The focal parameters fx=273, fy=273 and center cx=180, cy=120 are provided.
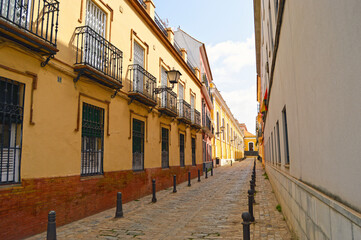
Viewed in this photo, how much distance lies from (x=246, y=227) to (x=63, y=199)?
4.99m

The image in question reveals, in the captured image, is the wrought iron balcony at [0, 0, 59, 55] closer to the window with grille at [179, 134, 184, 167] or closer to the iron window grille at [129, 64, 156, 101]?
the iron window grille at [129, 64, 156, 101]

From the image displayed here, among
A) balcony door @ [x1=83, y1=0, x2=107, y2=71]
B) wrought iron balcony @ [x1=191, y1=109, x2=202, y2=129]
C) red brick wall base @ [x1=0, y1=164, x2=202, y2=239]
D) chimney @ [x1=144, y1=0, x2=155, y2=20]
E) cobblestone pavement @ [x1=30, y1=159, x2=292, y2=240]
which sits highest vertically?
chimney @ [x1=144, y1=0, x2=155, y2=20]

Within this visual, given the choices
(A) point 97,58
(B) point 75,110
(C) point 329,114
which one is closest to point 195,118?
(A) point 97,58

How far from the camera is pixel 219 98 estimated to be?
131ft

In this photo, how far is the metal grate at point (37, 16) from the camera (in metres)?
5.99

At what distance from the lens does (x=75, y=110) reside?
25.4 feet

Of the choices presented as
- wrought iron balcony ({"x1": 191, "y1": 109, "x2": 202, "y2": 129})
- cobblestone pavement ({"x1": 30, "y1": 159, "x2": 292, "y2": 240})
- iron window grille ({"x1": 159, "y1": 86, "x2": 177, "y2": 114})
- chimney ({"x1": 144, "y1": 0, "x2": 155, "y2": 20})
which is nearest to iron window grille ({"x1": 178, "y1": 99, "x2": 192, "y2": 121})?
iron window grille ({"x1": 159, "y1": 86, "x2": 177, "y2": 114})

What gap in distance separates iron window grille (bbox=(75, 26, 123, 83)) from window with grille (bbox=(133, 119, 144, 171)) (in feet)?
8.29

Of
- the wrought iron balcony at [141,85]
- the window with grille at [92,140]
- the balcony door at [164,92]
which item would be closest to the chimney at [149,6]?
the balcony door at [164,92]

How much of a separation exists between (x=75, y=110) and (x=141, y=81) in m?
4.66

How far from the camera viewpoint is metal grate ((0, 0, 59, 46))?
5987mm

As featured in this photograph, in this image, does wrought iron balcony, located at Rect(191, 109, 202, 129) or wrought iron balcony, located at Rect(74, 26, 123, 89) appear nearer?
wrought iron balcony, located at Rect(74, 26, 123, 89)

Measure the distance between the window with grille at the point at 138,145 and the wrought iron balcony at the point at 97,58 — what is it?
2.53 m

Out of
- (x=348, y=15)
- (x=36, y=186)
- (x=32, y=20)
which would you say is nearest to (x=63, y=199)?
(x=36, y=186)
